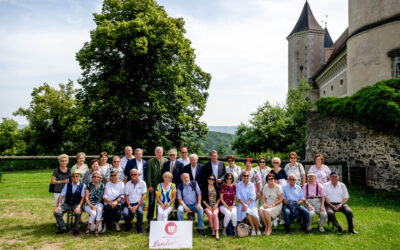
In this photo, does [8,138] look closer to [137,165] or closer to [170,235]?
[137,165]

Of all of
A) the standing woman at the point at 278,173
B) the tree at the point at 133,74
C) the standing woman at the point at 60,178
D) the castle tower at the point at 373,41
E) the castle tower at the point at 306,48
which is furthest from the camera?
the castle tower at the point at 306,48

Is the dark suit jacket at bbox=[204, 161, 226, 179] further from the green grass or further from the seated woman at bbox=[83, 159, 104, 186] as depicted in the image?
the seated woman at bbox=[83, 159, 104, 186]

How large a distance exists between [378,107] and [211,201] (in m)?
8.18

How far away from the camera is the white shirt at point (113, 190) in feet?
22.9

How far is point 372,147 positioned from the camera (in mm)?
12148

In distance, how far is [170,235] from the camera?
5.90 m

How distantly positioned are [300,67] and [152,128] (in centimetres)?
2190

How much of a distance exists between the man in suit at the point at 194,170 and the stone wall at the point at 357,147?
8.31m

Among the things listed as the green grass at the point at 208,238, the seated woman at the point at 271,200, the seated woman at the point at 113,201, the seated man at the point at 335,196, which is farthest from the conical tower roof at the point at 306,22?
the seated woman at the point at 113,201

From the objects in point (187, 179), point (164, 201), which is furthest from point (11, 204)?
point (187, 179)

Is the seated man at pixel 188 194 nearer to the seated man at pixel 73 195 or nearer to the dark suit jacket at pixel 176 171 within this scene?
the dark suit jacket at pixel 176 171

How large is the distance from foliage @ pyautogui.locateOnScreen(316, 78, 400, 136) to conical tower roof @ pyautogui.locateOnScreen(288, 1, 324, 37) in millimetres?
23338

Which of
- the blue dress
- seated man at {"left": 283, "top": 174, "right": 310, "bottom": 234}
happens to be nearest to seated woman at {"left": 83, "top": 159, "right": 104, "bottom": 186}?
the blue dress

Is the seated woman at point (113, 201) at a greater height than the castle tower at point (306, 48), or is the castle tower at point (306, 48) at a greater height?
the castle tower at point (306, 48)
